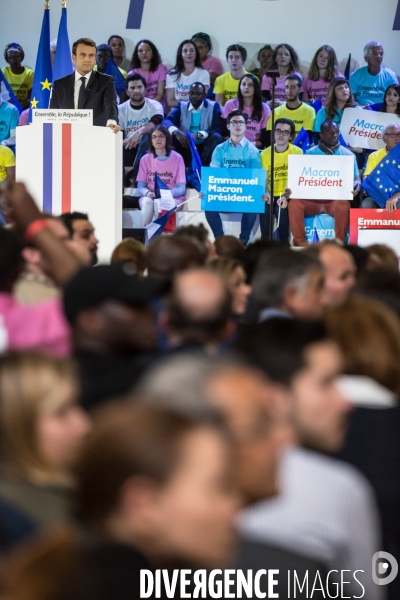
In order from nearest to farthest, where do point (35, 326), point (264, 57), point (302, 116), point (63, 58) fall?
1. point (35, 326)
2. point (63, 58)
3. point (302, 116)
4. point (264, 57)

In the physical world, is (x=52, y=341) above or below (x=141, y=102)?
below

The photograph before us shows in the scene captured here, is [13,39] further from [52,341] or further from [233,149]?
[52,341]

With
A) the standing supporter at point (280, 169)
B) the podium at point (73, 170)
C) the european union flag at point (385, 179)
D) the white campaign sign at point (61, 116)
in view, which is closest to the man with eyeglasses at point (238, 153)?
A: the standing supporter at point (280, 169)

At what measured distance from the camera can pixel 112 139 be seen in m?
6.06

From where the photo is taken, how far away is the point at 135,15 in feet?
44.7

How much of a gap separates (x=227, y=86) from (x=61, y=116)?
6.07 meters

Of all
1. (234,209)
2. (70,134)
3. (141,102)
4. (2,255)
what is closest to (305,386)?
(2,255)

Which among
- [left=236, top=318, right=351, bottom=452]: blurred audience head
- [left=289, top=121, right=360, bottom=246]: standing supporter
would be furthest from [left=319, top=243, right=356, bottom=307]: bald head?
[left=289, top=121, right=360, bottom=246]: standing supporter

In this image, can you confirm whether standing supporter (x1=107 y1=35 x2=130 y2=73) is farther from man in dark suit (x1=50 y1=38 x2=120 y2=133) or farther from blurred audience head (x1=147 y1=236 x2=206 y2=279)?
blurred audience head (x1=147 y1=236 x2=206 y2=279)

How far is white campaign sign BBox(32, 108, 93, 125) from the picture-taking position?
616cm

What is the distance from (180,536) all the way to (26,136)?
201 inches

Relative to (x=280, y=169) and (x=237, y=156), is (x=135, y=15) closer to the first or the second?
(x=237, y=156)

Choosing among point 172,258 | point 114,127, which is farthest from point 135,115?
point 172,258

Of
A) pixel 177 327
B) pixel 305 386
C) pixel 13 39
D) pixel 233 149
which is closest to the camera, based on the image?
pixel 305 386
